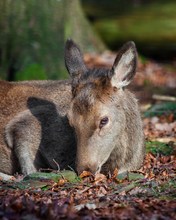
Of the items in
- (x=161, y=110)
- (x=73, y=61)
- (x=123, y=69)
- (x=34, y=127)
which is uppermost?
(x=73, y=61)

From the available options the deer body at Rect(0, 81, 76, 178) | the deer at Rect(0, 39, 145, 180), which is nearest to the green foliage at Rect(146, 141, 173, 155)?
the deer at Rect(0, 39, 145, 180)

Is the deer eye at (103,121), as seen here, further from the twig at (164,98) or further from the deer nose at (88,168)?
the twig at (164,98)

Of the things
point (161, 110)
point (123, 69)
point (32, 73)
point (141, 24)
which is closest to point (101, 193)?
point (123, 69)

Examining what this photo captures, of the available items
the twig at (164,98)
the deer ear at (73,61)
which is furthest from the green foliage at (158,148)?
the twig at (164,98)

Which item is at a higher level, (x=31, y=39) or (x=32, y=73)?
(x=31, y=39)

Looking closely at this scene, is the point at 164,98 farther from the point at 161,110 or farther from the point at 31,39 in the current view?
the point at 31,39

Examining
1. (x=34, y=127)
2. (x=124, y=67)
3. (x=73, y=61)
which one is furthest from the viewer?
(x=34, y=127)

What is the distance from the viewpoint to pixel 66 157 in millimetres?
9109

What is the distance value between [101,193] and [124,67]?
5.31 feet

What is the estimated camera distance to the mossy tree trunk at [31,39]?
46.0 ft

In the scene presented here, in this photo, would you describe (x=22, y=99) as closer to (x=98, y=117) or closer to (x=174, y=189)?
(x=98, y=117)

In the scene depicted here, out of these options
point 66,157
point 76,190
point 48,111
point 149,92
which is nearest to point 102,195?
point 76,190

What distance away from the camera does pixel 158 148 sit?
10.2 metres

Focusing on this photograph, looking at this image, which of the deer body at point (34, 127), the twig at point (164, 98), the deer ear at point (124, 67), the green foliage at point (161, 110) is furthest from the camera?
the twig at point (164, 98)
